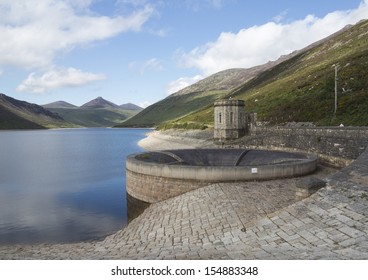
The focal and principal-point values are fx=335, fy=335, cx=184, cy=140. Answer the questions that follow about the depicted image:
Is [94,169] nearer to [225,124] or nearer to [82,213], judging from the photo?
[225,124]

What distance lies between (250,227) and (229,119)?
109 feet

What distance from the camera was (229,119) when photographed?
47688 millimetres

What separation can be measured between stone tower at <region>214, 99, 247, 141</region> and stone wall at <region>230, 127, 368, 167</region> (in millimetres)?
1349

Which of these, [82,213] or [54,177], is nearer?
[82,213]

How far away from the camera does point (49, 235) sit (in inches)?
934

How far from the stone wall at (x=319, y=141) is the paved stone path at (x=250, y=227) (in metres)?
8.79

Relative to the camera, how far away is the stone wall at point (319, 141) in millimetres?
28312

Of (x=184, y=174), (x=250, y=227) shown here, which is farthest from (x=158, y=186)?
(x=250, y=227)

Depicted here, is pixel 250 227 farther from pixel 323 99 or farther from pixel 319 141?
pixel 323 99

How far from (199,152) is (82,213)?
13.7m

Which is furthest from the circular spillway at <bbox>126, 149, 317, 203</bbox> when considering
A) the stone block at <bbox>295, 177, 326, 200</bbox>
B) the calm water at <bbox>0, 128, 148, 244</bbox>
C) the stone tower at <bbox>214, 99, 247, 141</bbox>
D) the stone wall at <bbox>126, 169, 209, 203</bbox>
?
the stone tower at <bbox>214, 99, 247, 141</bbox>

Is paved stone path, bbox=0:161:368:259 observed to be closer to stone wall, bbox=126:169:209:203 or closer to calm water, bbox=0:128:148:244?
stone wall, bbox=126:169:209:203

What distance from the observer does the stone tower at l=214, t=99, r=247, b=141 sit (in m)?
47.2

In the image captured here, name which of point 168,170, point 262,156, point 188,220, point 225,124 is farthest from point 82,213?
point 225,124
